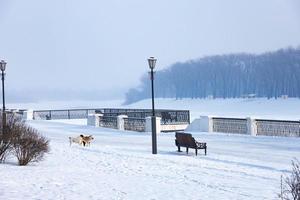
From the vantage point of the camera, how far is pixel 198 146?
1878 cm

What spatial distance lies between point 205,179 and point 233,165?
3359 millimetres

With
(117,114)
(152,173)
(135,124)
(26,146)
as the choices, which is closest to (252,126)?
(135,124)

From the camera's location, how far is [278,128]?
83.6 feet

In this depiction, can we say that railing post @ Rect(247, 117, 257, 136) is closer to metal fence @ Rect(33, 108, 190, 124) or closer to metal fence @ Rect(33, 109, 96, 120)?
metal fence @ Rect(33, 108, 190, 124)

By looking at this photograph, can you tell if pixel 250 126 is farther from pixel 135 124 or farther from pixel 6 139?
pixel 6 139

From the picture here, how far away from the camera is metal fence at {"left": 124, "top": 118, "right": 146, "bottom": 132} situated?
32.4 metres

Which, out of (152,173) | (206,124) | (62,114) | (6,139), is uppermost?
(62,114)

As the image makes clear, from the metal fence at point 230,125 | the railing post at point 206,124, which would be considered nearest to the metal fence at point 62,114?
the railing post at point 206,124

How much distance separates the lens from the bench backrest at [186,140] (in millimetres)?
18750

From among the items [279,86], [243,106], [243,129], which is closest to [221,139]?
[243,129]

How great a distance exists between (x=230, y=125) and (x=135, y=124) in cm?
741

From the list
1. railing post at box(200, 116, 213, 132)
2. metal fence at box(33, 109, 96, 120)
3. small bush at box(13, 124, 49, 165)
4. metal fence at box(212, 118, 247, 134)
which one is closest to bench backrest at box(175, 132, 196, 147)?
small bush at box(13, 124, 49, 165)

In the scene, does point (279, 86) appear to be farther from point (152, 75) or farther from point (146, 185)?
point (146, 185)

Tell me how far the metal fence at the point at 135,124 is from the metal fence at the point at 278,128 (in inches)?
326
